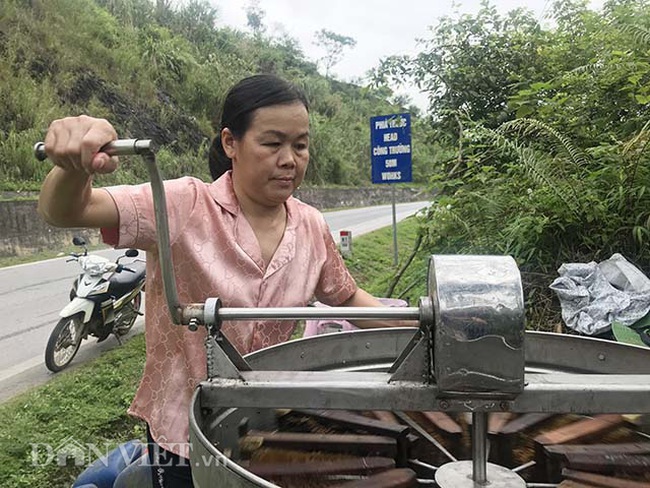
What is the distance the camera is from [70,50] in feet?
61.0

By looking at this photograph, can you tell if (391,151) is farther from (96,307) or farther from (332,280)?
(332,280)

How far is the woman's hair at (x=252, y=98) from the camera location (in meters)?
1.41

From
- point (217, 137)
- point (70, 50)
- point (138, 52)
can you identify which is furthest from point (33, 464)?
point (138, 52)

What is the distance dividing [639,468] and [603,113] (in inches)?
141

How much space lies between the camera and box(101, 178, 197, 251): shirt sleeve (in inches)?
49.8

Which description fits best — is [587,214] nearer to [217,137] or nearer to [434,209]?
[434,209]

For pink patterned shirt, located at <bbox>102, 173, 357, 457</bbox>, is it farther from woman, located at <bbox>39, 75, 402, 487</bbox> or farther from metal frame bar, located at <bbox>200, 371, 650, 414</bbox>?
metal frame bar, located at <bbox>200, 371, 650, 414</bbox>

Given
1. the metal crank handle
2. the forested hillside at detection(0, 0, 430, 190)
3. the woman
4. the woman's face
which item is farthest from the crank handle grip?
the forested hillside at detection(0, 0, 430, 190)

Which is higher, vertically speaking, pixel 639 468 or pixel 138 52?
pixel 138 52

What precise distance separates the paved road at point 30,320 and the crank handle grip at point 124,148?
3.54 metres

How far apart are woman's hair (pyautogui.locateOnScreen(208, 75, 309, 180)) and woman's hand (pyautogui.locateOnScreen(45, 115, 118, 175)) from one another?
50 cm

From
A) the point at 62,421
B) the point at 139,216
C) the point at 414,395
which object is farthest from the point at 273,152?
the point at 62,421

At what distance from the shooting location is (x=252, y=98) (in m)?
1.41

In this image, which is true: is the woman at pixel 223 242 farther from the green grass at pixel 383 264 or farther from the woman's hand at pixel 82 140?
the green grass at pixel 383 264
